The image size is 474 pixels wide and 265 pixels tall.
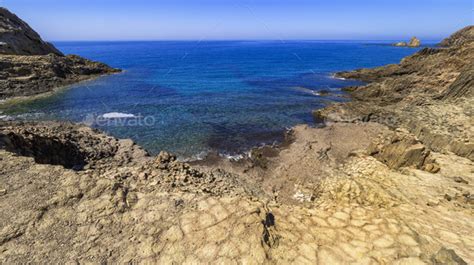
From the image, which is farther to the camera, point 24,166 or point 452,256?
point 24,166

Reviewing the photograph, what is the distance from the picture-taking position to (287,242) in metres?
7.43

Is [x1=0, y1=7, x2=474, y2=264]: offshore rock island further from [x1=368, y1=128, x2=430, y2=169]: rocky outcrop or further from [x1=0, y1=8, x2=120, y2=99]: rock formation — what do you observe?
[x1=0, y1=8, x2=120, y2=99]: rock formation

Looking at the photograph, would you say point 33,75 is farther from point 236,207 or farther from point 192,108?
point 236,207

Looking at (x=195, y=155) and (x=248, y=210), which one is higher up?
(x=248, y=210)

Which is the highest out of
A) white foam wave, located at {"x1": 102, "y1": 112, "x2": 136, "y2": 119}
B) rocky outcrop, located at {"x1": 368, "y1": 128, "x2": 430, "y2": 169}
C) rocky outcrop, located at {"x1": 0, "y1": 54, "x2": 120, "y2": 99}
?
rocky outcrop, located at {"x1": 0, "y1": 54, "x2": 120, "y2": 99}

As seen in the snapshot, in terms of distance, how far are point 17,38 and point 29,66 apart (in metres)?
13.8

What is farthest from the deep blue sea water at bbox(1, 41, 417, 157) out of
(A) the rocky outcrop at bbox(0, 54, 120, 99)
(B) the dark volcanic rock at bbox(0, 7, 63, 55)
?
(B) the dark volcanic rock at bbox(0, 7, 63, 55)

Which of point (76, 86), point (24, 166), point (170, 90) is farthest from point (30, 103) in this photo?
point (24, 166)

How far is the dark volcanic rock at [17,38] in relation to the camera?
1890 inches

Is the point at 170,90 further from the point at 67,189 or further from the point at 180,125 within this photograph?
the point at 67,189

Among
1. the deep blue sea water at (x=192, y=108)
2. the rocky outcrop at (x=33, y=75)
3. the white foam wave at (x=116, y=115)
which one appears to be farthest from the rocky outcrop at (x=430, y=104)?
the rocky outcrop at (x=33, y=75)

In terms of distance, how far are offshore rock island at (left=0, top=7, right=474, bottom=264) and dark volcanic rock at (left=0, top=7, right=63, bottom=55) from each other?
1823 inches

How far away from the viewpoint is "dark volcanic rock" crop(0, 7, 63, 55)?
48.0 m

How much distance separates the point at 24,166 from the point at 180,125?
61.3ft
